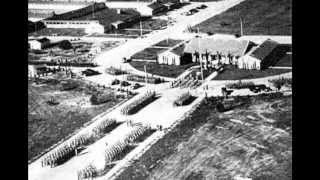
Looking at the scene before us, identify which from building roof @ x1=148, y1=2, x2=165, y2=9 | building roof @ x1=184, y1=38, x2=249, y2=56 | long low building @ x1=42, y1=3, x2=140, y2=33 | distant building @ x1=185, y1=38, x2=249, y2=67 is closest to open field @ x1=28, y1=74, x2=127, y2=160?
distant building @ x1=185, y1=38, x2=249, y2=67

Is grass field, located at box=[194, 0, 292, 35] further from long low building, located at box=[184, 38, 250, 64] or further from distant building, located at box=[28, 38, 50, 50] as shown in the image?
distant building, located at box=[28, 38, 50, 50]

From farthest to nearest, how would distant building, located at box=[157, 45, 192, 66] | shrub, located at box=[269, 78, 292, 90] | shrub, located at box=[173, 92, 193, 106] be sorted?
distant building, located at box=[157, 45, 192, 66], shrub, located at box=[269, 78, 292, 90], shrub, located at box=[173, 92, 193, 106]

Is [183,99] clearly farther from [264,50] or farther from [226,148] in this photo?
[264,50]

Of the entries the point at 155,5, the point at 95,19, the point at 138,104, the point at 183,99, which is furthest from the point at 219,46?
the point at 155,5

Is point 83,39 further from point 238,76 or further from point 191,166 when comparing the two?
point 191,166

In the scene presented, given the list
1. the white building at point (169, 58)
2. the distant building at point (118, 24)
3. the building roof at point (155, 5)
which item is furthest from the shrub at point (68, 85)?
the building roof at point (155, 5)
